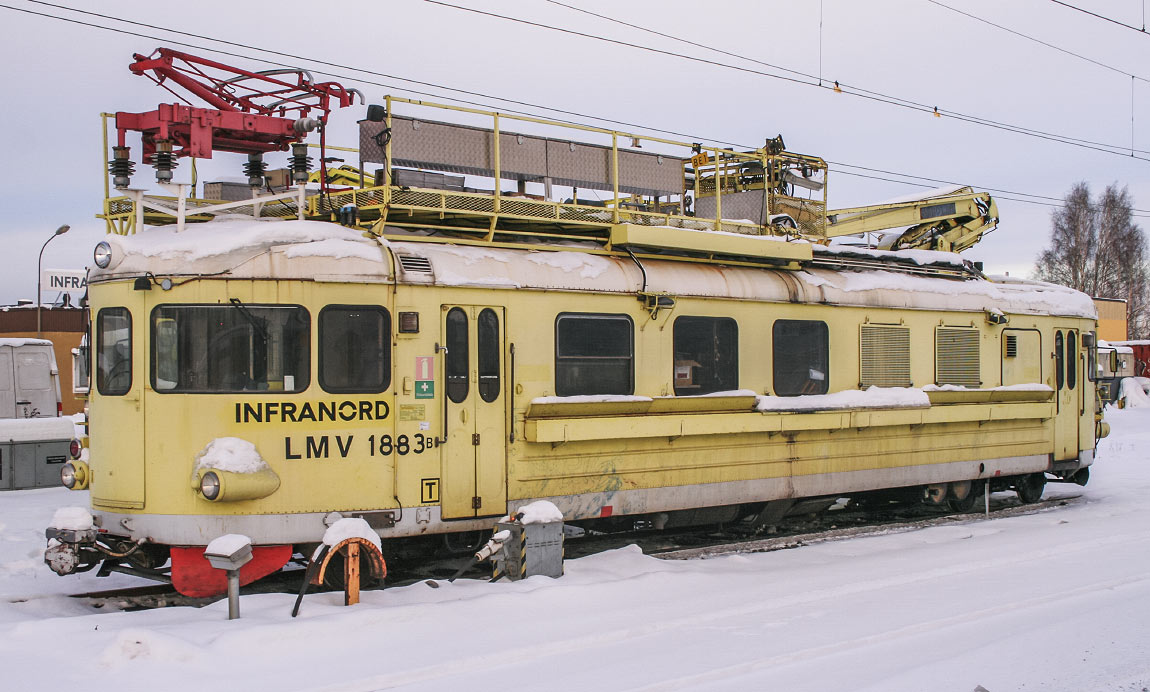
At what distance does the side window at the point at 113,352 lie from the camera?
7.90 m

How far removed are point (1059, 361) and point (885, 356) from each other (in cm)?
383

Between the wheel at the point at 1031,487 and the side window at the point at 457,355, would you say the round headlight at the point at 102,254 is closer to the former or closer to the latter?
the side window at the point at 457,355

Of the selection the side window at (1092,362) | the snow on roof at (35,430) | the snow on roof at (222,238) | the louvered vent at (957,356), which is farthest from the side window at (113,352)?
the side window at (1092,362)

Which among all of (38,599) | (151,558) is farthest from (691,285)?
(38,599)

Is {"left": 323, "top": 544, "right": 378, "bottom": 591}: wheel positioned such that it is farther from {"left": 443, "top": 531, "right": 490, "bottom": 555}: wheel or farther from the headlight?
the headlight

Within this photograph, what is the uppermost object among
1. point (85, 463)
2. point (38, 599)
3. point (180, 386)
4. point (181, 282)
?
point (181, 282)

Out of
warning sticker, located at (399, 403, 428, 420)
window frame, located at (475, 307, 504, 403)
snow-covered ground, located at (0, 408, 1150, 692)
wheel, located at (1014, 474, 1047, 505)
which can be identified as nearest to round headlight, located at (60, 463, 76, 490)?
snow-covered ground, located at (0, 408, 1150, 692)

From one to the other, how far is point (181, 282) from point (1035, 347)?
1126 centimetres

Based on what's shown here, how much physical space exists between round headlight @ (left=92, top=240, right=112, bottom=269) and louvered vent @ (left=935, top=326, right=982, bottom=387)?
963 cm

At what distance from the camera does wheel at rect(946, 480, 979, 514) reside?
13023mm

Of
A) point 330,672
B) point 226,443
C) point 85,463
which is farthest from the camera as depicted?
point 85,463

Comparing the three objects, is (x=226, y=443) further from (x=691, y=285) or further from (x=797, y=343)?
(x=797, y=343)

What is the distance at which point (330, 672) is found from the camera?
5.73m

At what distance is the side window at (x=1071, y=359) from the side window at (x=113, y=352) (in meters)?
12.4
